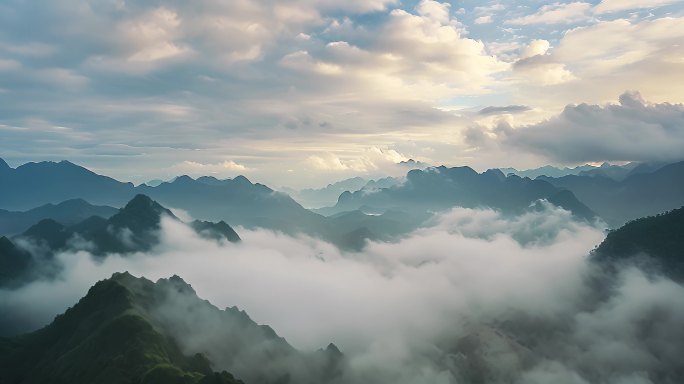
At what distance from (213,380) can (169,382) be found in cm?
1857

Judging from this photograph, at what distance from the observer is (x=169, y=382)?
194375 mm

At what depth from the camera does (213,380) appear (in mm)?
194250
